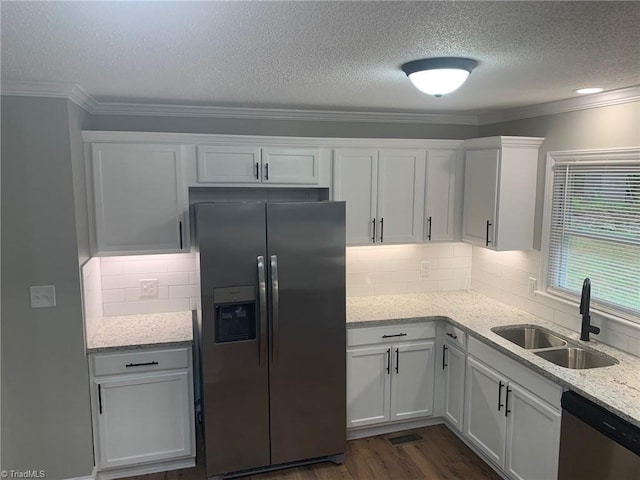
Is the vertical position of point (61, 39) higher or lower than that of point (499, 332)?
higher

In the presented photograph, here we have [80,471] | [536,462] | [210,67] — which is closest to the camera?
[210,67]

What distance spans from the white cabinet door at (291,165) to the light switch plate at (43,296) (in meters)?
1.44

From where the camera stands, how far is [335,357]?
9.87 ft

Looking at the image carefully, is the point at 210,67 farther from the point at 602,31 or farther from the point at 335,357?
the point at 335,357

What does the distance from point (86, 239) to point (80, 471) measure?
1379 mm

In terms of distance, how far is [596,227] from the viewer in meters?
2.86

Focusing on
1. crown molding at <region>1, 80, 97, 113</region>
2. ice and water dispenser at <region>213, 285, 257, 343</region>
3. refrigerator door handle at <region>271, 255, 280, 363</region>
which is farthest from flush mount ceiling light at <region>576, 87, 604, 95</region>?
crown molding at <region>1, 80, 97, 113</region>

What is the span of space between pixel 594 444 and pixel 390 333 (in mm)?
1398

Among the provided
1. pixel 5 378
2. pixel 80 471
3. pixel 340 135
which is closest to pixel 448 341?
pixel 340 135

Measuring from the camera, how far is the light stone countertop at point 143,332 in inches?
111

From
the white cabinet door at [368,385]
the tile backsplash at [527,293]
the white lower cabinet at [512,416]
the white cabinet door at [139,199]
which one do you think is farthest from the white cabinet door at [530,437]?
the white cabinet door at [139,199]

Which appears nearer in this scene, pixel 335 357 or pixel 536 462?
pixel 536 462

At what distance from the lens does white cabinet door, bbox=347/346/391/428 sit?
3.27m

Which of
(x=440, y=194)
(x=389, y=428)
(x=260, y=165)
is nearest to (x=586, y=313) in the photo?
(x=440, y=194)
